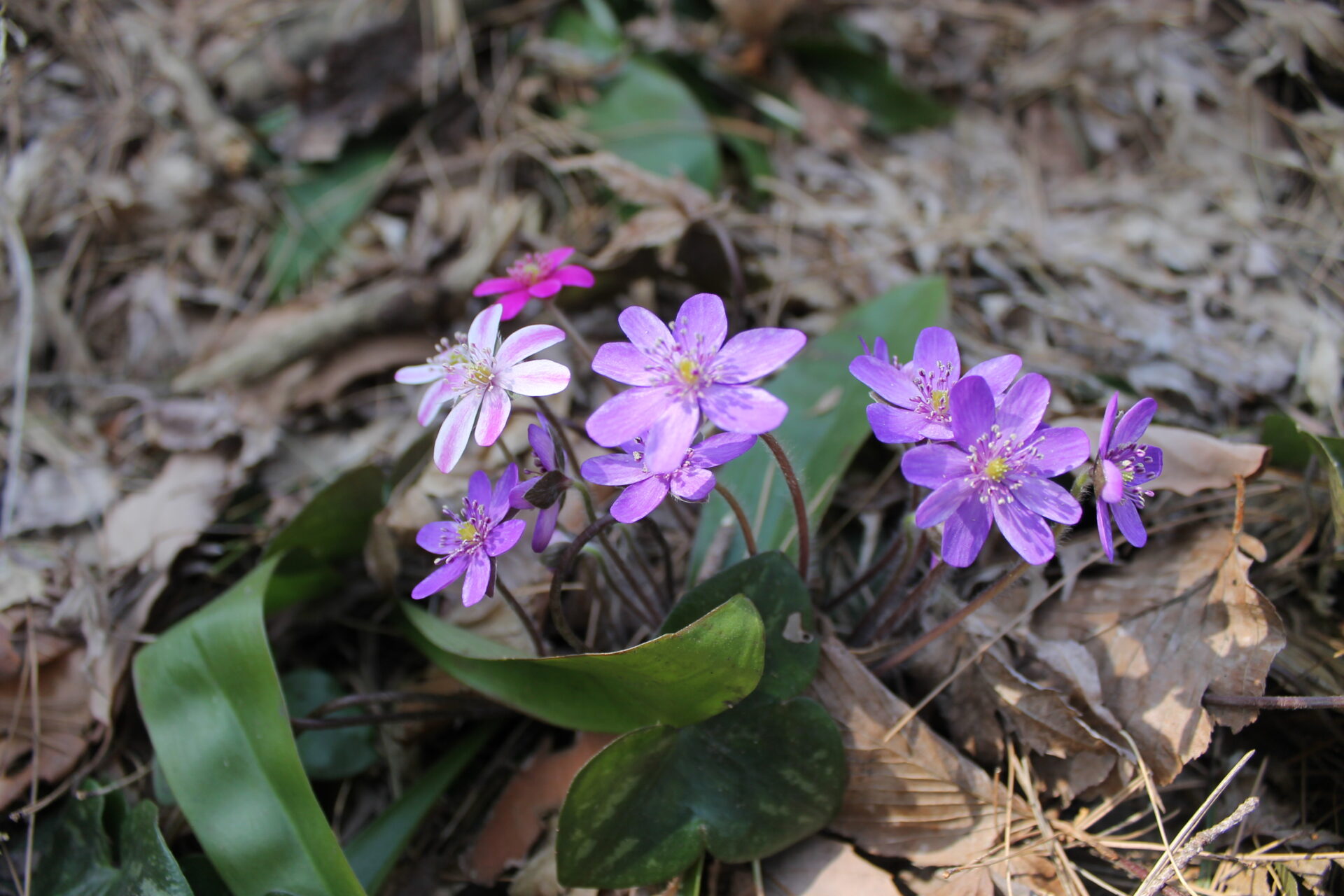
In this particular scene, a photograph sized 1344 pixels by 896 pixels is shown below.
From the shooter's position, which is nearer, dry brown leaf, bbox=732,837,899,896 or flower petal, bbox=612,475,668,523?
flower petal, bbox=612,475,668,523

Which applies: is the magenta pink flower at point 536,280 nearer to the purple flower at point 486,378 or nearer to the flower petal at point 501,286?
the flower petal at point 501,286

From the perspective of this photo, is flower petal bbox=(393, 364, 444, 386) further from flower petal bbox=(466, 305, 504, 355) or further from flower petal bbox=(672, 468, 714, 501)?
flower petal bbox=(672, 468, 714, 501)

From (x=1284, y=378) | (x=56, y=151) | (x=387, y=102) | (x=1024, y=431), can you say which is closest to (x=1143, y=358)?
(x=1284, y=378)

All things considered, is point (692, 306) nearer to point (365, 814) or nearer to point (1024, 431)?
point (1024, 431)

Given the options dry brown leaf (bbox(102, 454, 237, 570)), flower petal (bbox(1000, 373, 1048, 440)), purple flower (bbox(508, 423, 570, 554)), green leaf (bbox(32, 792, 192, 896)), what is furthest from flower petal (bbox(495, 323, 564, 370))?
dry brown leaf (bbox(102, 454, 237, 570))

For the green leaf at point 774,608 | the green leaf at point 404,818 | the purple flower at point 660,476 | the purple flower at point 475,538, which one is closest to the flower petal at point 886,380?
the purple flower at point 660,476

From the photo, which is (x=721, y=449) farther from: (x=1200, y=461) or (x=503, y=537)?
(x=1200, y=461)

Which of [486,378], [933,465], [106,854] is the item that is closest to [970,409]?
[933,465]

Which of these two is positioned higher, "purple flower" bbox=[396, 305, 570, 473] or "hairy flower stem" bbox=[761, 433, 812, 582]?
"purple flower" bbox=[396, 305, 570, 473]
